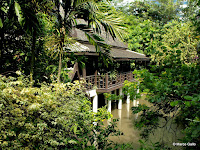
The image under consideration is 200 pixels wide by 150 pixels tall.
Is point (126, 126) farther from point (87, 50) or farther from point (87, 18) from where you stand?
point (87, 18)

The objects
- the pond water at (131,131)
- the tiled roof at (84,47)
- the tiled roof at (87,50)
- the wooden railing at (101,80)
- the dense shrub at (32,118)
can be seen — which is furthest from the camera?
the wooden railing at (101,80)

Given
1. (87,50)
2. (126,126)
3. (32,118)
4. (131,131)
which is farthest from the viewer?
(126,126)

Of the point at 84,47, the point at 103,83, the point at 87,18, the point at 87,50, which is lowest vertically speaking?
the point at 103,83

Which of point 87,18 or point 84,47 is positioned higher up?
point 87,18

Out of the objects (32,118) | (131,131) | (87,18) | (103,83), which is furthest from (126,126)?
(32,118)

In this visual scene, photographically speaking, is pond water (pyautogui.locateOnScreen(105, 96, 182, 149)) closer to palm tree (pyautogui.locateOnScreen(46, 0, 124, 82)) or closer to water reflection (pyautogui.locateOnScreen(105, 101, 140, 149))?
water reflection (pyautogui.locateOnScreen(105, 101, 140, 149))

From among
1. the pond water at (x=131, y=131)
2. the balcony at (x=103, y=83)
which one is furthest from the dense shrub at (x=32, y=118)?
the balcony at (x=103, y=83)

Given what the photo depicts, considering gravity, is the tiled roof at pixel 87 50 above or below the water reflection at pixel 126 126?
above

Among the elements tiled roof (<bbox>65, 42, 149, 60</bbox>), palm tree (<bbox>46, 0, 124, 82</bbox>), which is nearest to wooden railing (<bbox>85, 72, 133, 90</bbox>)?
tiled roof (<bbox>65, 42, 149, 60</bbox>)

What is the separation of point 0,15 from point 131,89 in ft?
10.5

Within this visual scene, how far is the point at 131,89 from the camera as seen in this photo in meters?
3.24

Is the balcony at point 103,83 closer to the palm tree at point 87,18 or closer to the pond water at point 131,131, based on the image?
the pond water at point 131,131

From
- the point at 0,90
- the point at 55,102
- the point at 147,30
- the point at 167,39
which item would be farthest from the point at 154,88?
the point at 147,30

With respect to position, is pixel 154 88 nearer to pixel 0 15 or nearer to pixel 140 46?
pixel 0 15
